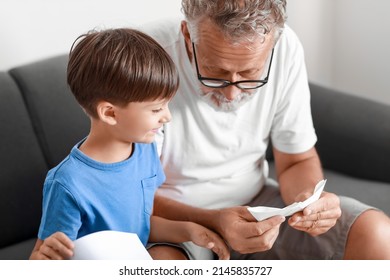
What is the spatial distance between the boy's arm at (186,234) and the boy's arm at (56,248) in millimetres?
370

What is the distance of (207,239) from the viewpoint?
165 centimetres

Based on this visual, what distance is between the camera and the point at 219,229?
1.70m

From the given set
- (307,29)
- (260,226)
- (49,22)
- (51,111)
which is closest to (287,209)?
Result: (260,226)

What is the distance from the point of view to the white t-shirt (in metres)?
1.79

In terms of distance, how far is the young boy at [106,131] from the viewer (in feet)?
4.75

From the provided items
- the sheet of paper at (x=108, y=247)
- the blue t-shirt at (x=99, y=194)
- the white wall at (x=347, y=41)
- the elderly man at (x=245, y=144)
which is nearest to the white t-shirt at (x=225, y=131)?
the elderly man at (x=245, y=144)

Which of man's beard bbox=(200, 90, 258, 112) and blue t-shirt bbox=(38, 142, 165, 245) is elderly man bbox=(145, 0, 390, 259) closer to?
man's beard bbox=(200, 90, 258, 112)

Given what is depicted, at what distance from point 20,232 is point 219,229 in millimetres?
661

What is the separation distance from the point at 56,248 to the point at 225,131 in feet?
2.08

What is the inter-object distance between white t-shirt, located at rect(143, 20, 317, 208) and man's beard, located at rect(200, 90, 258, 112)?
3 centimetres

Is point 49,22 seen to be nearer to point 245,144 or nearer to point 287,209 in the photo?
point 245,144

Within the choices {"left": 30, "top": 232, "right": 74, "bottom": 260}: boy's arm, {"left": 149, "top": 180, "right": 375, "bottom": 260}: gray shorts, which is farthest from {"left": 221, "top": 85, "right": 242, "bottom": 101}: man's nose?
{"left": 30, "top": 232, "right": 74, "bottom": 260}: boy's arm

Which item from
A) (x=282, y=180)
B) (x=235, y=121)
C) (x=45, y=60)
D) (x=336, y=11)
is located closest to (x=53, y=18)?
(x=45, y=60)

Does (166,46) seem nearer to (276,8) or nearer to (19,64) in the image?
(276,8)
